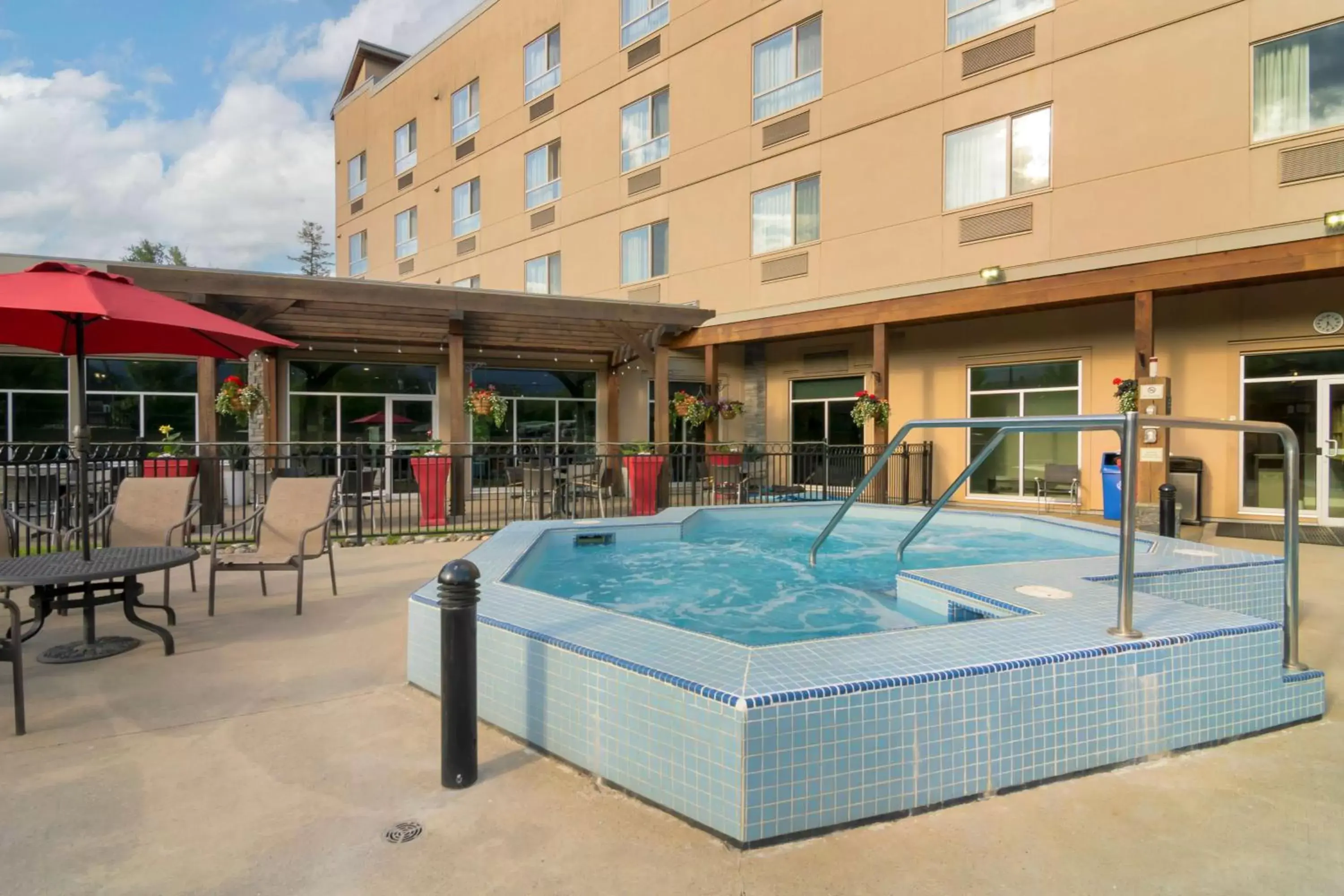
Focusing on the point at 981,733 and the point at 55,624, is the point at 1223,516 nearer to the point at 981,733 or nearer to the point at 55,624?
the point at 981,733

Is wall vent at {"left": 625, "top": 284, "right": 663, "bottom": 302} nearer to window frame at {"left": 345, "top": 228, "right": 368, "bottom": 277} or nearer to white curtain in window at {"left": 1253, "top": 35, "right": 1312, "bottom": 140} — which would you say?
white curtain in window at {"left": 1253, "top": 35, "right": 1312, "bottom": 140}

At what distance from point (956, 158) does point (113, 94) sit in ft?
105

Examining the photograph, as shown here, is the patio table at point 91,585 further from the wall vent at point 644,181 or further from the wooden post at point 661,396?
the wall vent at point 644,181

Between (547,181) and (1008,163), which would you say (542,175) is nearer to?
(547,181)

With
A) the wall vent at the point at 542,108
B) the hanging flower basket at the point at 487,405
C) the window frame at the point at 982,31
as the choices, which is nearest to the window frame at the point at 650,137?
the wall vent at the point at 542,108

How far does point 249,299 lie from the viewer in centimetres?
1000

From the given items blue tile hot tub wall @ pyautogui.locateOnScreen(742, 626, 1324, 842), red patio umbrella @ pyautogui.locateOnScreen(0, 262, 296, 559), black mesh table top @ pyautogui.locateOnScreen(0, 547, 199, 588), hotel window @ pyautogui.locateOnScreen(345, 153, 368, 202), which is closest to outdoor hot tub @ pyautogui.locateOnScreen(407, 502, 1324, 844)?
blue tile hot tub wall @ pyautogui.locateOnScreen(742, 626, 1324, 842)

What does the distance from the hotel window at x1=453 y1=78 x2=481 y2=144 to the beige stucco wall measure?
314 millimetres

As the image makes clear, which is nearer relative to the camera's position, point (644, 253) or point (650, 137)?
point (650, 137)

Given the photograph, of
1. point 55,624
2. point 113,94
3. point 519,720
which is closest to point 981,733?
point 519,720

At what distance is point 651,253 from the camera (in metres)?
17.2

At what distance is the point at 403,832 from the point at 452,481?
8.68m

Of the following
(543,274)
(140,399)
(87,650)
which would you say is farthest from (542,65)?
(87,650)

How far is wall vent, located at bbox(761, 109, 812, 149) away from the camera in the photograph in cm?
1424
